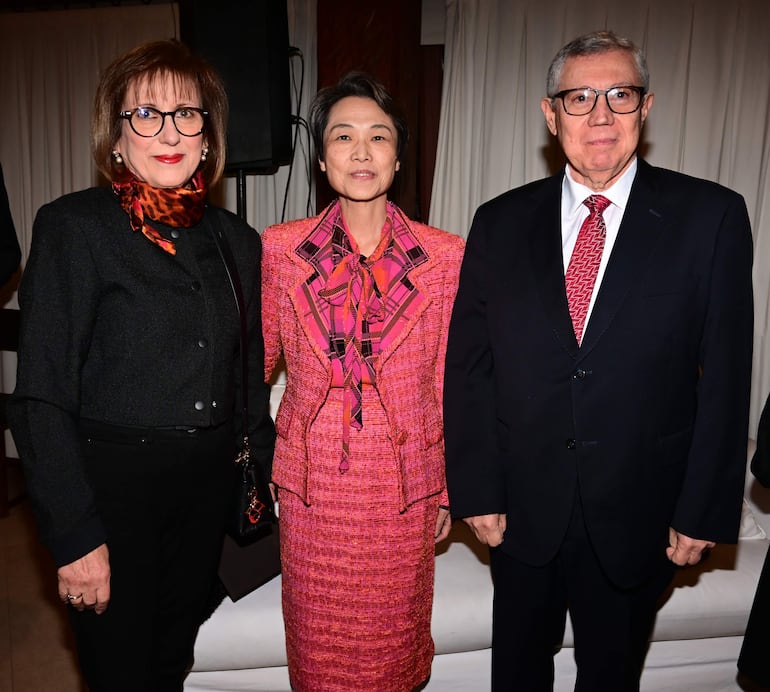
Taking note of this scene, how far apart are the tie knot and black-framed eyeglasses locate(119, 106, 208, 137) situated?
0.97m

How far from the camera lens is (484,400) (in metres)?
1.80

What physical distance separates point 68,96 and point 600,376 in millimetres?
4391

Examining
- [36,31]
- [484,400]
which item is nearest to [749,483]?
[484,400]

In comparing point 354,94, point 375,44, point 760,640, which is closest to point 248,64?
point 375,44

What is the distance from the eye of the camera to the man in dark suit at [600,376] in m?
1.61

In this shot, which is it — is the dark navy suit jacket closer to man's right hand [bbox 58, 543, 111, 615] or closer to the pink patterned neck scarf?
the pink patterned neck scarf

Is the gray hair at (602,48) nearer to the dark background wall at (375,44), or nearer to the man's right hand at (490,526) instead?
the man's right hand at (490,526)

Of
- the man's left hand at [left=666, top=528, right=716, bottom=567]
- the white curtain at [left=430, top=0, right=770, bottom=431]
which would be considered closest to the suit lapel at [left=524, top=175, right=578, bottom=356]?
the man's left hand at [left=666, top=528, right=716, bottom=567]

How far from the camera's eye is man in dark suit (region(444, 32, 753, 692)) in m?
1.61

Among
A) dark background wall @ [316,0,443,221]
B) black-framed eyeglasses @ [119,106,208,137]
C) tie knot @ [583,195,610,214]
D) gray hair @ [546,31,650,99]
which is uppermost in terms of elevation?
dark background wall @ [316,0,443,221]

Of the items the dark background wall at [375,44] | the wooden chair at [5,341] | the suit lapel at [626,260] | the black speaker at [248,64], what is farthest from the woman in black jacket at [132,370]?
the wooden chair at [5,341]

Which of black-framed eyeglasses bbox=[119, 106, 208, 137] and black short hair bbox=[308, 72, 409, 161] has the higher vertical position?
black short hair bbox=[308, 72, 409, 161]

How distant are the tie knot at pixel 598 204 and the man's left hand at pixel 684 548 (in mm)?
821

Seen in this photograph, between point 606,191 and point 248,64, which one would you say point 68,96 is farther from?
point 606,191
